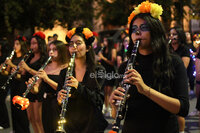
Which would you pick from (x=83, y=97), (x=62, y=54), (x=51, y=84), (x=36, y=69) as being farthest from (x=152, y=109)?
(x=36, y=69)

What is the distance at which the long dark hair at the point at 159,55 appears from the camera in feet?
7.54

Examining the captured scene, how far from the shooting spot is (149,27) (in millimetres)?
2359

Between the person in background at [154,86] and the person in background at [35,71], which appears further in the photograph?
the person in background at [35,71]

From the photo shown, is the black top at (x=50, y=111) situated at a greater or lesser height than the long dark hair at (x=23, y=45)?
lesser

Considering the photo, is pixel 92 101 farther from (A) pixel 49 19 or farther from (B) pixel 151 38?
(A) pixel 49 19

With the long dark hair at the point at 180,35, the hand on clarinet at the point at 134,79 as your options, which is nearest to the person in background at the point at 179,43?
the long dark hair at the point at 180,35

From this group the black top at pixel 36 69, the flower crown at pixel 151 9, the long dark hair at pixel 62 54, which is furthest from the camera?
the black top at pixel 36 69

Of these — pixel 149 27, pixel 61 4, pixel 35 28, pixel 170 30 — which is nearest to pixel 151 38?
pixel 149 27

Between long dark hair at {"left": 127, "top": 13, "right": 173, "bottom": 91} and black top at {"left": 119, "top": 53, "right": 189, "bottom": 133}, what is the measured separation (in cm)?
5

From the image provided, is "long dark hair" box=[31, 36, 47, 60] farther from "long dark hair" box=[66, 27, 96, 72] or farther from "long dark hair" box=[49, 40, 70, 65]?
"long dark hair" box=[66, 27, 96, 72]

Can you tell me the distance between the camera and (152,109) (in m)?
2.31

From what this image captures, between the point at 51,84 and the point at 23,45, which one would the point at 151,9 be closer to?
the point at 51,84

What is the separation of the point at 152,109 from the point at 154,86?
174mm

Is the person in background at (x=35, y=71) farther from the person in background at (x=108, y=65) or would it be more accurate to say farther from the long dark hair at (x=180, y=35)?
the person in background at (x=108, y=65)
